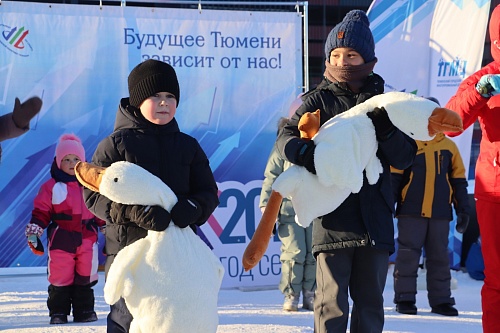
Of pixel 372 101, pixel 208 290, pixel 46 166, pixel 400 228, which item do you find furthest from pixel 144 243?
pixel 46 166

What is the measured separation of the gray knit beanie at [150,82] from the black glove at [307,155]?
60cm

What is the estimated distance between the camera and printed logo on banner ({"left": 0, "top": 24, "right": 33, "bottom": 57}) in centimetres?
667

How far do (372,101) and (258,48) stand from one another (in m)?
4.09

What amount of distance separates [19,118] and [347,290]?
433 centimetres

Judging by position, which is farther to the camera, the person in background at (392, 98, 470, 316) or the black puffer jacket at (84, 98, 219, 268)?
the person in background at (392, 98, 470, 316)

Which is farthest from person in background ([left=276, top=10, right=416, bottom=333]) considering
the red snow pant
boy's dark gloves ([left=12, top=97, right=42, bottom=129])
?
boy's dark gloves ([left=12, top=97, right=42, bottom=129])

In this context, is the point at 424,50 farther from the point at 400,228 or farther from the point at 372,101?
the point at 372,101

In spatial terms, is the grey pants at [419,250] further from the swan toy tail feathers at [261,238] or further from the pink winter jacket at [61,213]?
the swan toy tail feathers at [261,238]

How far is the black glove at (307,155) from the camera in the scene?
10.2ft

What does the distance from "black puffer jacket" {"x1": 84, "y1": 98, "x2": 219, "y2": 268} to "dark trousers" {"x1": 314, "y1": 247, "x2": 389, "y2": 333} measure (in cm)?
57

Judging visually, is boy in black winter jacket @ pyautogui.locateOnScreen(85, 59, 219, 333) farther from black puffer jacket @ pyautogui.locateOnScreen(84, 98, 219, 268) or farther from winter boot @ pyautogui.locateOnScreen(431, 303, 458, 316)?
winter boot @ pyautogui.locateOnScreen(431, 303, 458, 316)

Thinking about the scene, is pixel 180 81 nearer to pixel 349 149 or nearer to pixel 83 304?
pixel 83 304

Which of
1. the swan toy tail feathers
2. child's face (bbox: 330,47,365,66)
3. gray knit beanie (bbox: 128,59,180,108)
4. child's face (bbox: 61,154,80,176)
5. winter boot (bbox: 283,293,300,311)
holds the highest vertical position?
child's face (bbox: 330,47,365,66)

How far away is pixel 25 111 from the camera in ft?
22.2
